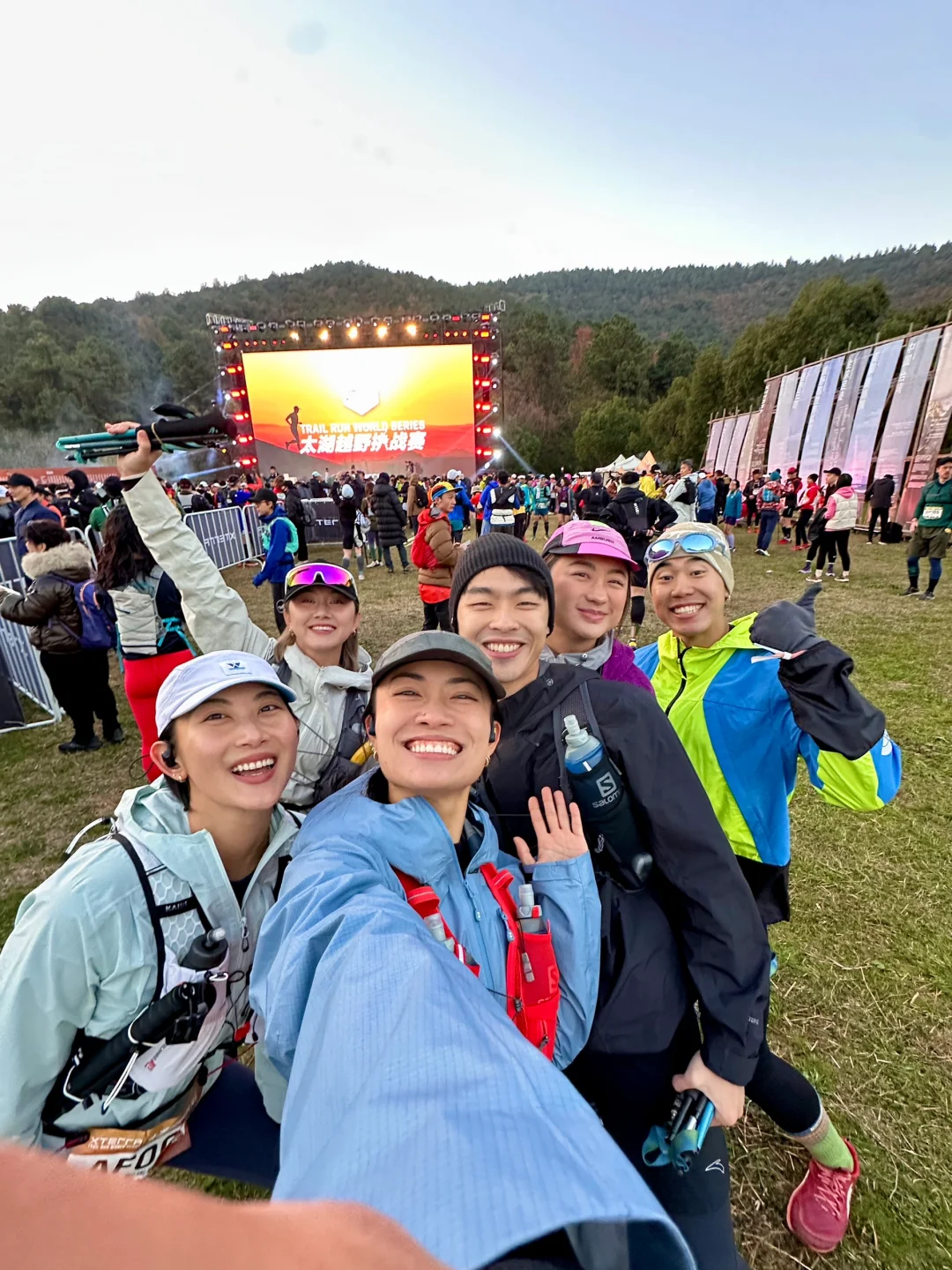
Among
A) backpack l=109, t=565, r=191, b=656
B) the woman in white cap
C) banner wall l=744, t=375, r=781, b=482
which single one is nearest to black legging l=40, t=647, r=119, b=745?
backpack l=109, t=565, r=191, b=656

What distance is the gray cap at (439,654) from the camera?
1160 millimetres

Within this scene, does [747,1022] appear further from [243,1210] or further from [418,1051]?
[243,1210]

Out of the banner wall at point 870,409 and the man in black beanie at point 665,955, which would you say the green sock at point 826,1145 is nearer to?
the man in black beanie at point 665,955

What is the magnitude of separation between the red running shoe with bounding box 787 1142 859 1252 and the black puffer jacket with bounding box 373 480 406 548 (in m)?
10.8

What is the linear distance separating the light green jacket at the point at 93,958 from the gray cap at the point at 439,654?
0.66 metres

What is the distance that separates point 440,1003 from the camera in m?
0.66

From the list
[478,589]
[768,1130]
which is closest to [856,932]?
[768,1130]

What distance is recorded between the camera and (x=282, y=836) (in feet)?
4.67

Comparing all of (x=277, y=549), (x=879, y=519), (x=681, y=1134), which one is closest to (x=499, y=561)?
(x=681, y=1134)

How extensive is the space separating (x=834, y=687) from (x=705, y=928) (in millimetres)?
756

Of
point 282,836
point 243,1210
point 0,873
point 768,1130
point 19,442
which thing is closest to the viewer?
point 243,1210

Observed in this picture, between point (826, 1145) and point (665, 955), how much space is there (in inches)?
46.8

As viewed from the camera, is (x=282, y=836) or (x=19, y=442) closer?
(x=282, y=836)

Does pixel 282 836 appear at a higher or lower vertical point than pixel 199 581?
lower
